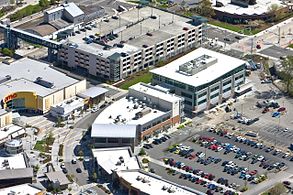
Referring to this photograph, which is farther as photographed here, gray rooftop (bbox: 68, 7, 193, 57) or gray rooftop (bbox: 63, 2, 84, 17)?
gray rooftop (bbox: 63, 2, 84, 17)

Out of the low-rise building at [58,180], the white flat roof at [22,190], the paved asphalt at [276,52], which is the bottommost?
the low-rise building at [58,180]

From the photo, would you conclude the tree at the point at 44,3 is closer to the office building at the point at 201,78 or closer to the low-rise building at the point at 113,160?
the office building at the point at 201,78

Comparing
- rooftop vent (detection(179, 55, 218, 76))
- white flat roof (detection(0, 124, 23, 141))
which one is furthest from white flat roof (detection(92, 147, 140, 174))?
rooftop vent (detection(179, 55, 218, 76))

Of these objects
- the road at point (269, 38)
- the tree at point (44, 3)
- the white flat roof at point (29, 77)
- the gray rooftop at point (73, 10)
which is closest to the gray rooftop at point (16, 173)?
the white flat roof at point (29, 77)

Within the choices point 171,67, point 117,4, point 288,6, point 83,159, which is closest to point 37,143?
point 83,159

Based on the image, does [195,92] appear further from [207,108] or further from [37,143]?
[37,143]

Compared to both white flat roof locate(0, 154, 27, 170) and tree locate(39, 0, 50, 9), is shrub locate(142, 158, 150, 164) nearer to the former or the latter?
white flat roof locate(0, 154, 27, 170)

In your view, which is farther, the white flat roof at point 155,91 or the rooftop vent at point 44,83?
the rooftop vent at point 44,83
